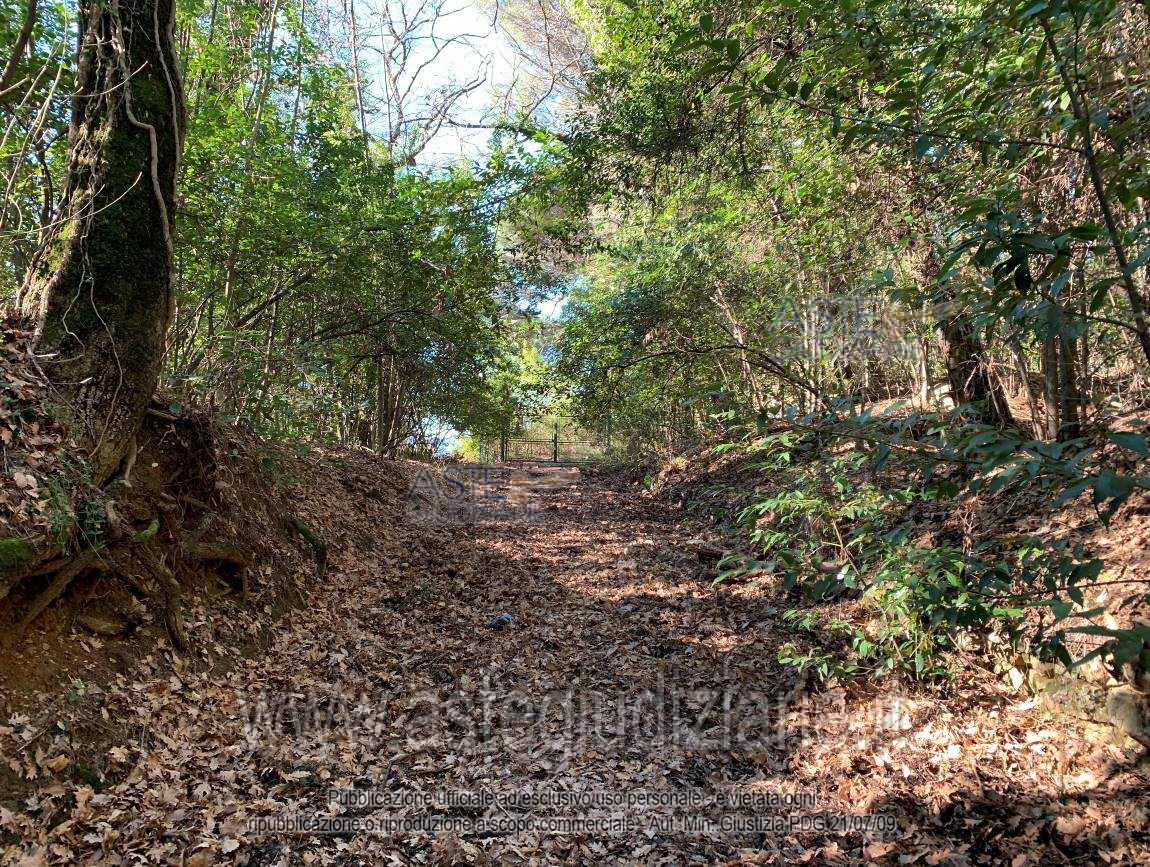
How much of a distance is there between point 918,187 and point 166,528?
618cm

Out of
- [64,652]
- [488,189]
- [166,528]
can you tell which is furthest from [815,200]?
[64,652]

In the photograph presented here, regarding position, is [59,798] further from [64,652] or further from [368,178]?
[368,178]

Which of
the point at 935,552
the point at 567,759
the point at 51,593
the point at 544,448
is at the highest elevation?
the point at 544,448

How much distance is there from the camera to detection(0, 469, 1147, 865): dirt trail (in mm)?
2893

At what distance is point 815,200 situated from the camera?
18.3 ft

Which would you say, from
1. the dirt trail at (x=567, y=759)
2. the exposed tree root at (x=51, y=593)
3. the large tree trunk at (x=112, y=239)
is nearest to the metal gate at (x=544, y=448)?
the dirt trail at (x=567, y=759)

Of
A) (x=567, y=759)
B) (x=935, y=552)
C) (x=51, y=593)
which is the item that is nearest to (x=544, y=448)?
(x=567, y=759)

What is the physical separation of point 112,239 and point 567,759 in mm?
4713

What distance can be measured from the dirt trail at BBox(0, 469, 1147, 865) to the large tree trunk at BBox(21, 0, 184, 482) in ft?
6.59

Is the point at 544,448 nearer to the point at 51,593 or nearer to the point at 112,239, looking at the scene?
the point at 112,239

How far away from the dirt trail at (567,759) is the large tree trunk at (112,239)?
2009 millimetres

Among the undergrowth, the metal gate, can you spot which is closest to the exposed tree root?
the undergrowth

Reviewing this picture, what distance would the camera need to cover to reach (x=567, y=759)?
3908 millimetres

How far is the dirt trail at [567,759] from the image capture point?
289cm
